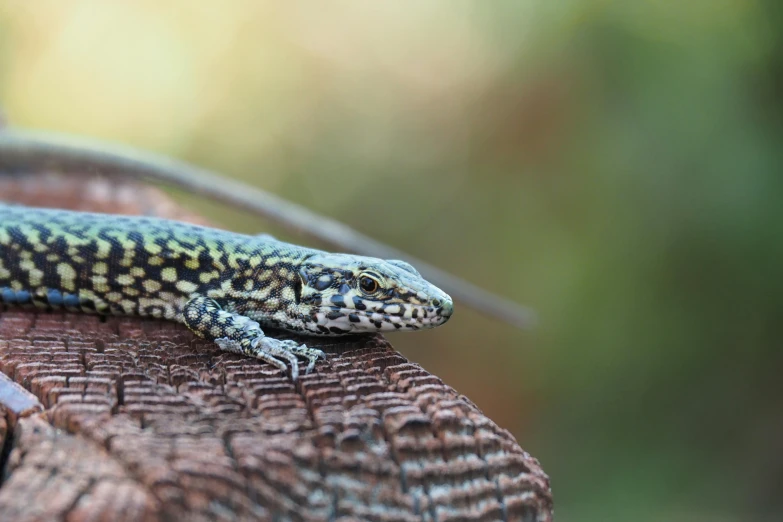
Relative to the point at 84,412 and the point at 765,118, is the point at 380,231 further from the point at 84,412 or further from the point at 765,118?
the point at 84,412

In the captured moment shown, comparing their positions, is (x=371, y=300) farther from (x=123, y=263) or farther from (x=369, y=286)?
(x=123, y=263)

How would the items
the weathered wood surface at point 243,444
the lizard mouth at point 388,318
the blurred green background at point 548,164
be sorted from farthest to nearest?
the blurred green background at point 548,164 < the lizard mouth at point 388,318 < the weathered wood surface at point 243,444

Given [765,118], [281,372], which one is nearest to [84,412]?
[281,372]

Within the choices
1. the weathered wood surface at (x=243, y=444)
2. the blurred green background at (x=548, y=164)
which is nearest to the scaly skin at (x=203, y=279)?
the weathered wood surface at (x=243, y=444)

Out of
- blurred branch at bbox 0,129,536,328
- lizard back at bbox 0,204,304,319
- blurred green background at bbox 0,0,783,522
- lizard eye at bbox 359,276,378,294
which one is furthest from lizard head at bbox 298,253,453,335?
blurred green background at bbox 0,0,783,522

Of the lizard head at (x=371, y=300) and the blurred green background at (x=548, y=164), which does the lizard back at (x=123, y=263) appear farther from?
the blurred green background at (x=548, y=164)

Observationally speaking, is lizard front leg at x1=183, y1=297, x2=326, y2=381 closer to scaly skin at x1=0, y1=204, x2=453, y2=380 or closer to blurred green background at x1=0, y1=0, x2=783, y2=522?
scaly skin at x1=0, y1=204, x2=453, y2=380

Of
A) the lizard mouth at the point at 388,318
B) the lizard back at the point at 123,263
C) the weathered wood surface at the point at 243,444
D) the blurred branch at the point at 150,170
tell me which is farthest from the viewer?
the blurred branch at the point at 150,170

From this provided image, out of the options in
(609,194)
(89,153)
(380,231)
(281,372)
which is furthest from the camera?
(380,231)
